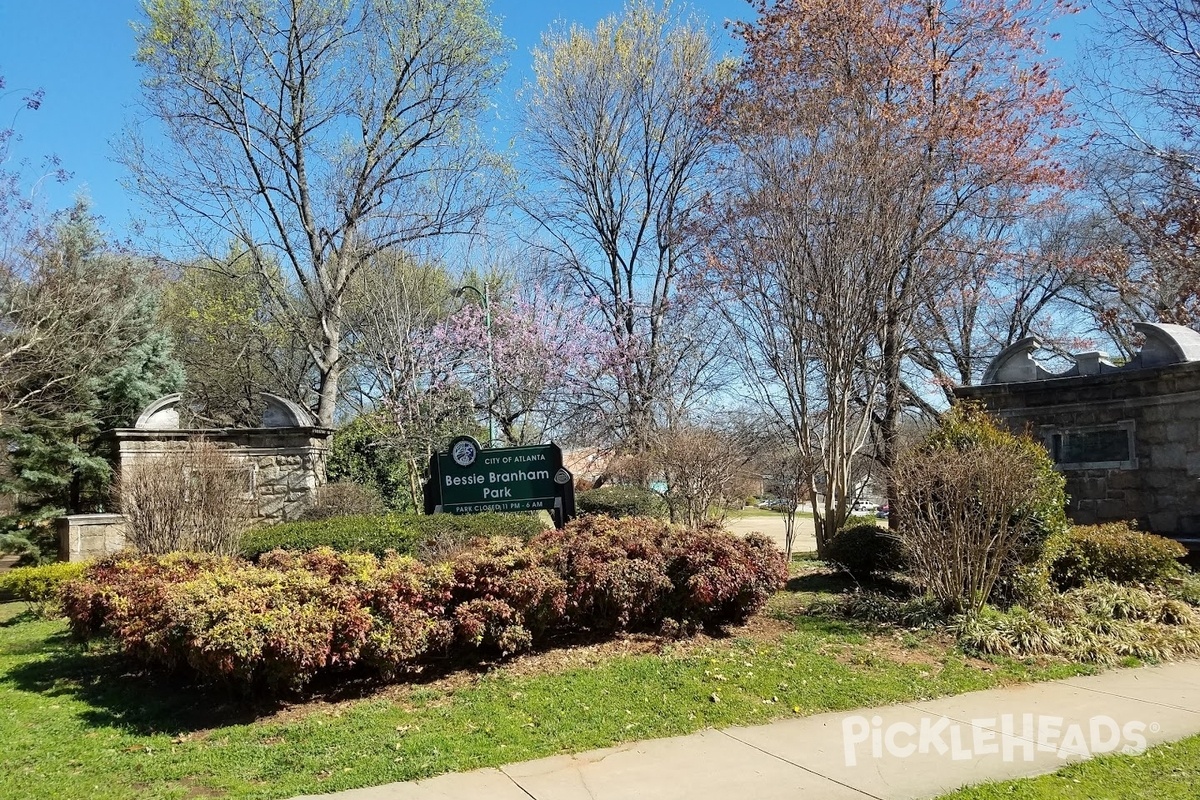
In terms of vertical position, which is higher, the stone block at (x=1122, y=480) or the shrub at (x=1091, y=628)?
the stone block at (x=1122, y=480)

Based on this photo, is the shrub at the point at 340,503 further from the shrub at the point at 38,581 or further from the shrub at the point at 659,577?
the shrub at the point at 659,577

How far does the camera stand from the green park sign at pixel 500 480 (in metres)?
11.6

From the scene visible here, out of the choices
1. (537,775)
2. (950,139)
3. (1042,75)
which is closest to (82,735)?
(537,775)

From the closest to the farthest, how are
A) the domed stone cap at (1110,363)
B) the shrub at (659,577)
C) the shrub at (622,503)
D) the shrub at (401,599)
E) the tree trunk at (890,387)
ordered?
the shrub at (401,599) < the shrub at (659,577) < the domed stone cap at (1110,363) < the tree trunk at (890,387) < the shrub at (622,503)

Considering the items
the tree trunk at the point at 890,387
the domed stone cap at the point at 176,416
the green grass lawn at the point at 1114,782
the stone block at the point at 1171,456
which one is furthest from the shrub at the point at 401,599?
the stone block at the point at 1171,456

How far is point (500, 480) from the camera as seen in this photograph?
38.1 feet

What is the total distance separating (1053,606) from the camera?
7770mm

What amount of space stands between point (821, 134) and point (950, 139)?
353 cm

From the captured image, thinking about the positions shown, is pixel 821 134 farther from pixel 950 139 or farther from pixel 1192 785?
pixel 1192 785

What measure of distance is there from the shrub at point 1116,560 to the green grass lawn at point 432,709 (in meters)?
3.08

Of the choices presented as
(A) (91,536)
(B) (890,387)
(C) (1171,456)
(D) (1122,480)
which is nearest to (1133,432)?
(C) (1171,456)

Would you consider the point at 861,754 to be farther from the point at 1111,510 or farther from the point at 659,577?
the point at 1111,510

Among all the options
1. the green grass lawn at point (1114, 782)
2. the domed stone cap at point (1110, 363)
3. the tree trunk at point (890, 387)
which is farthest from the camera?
the tree trunk at point (890, 387)

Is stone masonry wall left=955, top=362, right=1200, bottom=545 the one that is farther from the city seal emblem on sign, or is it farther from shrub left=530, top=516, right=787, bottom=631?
the city seal emblem on sign
